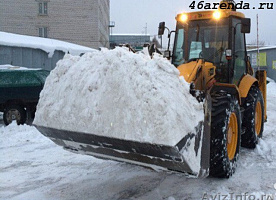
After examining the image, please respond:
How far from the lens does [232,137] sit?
16.5 ft

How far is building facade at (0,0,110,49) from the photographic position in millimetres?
33875

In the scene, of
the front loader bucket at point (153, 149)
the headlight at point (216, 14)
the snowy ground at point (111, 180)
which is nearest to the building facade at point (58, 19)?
the snowy ground at point (111, 180)

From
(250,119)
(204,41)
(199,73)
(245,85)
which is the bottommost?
(250,119)

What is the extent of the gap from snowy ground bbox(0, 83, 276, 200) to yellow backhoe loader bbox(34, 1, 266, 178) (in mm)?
329

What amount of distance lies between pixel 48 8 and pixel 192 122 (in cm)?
3392

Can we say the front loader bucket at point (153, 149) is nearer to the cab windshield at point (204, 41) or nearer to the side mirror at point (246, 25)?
the cab windshield at point (204, 41)

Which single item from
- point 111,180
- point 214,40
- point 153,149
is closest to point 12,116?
point 111,180

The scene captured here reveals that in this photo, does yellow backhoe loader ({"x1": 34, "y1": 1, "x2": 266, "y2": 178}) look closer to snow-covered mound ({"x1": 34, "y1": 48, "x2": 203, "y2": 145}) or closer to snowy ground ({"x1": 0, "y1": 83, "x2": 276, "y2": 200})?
snow-covered mound ({"x1": 34, "y1": 48, "x2": 203, "y2": 145})

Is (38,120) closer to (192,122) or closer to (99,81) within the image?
(99,81)

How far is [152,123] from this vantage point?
3.26m

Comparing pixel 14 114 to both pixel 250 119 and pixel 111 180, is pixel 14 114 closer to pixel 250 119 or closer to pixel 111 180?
pixel 111 180

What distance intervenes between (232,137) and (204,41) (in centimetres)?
177

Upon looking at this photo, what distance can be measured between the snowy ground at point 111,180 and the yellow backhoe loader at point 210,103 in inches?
12.9

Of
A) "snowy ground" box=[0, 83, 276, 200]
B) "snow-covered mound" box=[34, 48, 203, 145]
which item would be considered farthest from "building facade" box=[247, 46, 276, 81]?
"snow-covered mound" box=[34, 48, 203, 145]
